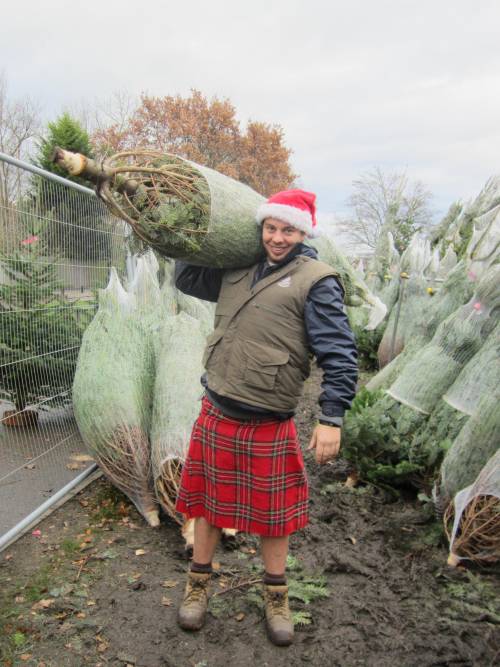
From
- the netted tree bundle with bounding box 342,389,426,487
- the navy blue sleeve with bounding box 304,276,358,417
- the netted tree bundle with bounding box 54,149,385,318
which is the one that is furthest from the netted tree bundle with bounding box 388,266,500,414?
the netted tree bundle with bounding box 54,149,385,318

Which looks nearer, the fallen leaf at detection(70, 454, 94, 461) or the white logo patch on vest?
the white logo patch on vest

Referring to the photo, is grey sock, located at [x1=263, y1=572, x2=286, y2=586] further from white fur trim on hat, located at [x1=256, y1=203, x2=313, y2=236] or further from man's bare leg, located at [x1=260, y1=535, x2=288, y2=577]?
white fur trim on hat, located at [x1=256, y1=203, x2=313, y2=236]

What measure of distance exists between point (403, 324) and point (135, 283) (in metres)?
4.37

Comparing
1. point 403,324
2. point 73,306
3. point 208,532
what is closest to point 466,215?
point 403,324

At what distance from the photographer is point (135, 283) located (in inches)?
161

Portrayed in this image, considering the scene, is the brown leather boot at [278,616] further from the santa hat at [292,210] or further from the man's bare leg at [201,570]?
the santa hat at [292,210]

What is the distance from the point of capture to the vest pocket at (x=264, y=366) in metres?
2.04

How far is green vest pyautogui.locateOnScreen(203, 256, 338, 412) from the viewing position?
205cm

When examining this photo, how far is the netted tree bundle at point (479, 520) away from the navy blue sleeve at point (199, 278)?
1.55 m

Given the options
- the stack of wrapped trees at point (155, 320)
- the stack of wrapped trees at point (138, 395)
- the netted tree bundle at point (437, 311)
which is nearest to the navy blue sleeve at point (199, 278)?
the stack of wrapped trees at point (155, 320)

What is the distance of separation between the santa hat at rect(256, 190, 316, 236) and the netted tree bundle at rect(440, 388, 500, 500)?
1437mm

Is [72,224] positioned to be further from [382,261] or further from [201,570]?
[382,261]

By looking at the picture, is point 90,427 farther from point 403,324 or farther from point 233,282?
point 403,324

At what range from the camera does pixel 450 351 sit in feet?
11.7
